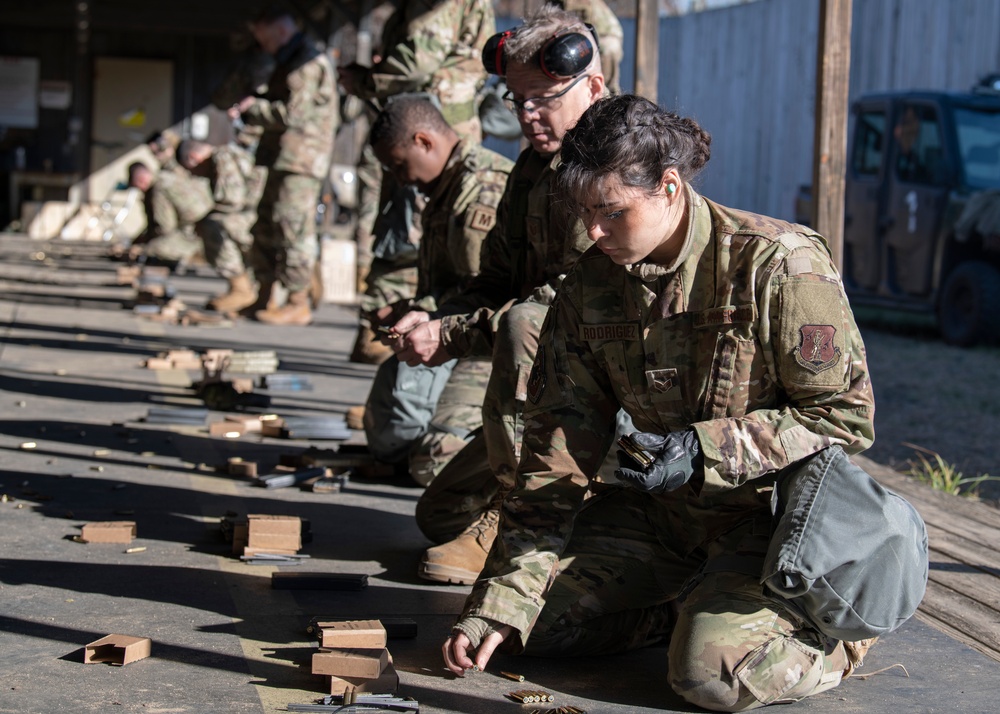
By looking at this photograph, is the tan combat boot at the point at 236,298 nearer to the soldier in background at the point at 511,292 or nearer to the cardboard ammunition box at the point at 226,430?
the cardboard ammunition box at the point at 226,430

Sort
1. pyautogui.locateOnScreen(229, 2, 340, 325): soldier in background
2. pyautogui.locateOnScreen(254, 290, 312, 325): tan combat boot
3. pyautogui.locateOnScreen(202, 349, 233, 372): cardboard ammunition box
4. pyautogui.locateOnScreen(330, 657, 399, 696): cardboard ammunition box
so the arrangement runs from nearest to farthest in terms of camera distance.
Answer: pyautogui.locateOnScreen(330, 657, 399, 696): cardboard ammunition box
pyautogui.locateOnScreen(202, 349, 233, 372): cardboard ammunition box
pyautogui.locateOnScreen(229, 2, 340, 325): soldier in background
pyautogui.locateOnScreen(254, 290, 312, 325): tan combat boot

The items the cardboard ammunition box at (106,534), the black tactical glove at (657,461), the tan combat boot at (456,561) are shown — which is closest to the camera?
the black tactical glove at (657,461)

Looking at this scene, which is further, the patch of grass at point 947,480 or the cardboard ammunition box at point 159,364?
the cardboard ammunition box at point 159,364

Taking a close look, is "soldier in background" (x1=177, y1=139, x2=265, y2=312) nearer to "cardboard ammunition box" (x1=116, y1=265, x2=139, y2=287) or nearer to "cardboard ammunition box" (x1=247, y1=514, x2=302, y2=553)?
"cardboard ammunition box" (x1=116, y1=265, x2=139, y2=287)

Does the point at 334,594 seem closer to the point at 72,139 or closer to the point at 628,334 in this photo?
the point at 628,334

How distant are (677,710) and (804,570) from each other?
43cm

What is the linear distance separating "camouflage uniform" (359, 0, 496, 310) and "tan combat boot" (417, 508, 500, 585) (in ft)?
10.9

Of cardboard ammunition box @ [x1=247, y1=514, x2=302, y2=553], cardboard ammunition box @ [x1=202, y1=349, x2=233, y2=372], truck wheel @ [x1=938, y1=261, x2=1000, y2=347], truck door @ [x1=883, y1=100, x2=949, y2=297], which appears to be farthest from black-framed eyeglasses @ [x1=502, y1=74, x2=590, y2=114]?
truck door @ [x1=883, y1=100, x2=949, y2=297]

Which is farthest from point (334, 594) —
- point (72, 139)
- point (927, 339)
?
point (72, 139)

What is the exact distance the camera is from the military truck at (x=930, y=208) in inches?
419

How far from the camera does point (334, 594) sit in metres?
3.47

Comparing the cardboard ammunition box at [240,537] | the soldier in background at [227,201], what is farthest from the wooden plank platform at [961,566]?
the soldier in background at [227,201]

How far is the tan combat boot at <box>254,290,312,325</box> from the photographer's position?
405 inches

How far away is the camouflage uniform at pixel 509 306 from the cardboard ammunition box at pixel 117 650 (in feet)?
3.61
